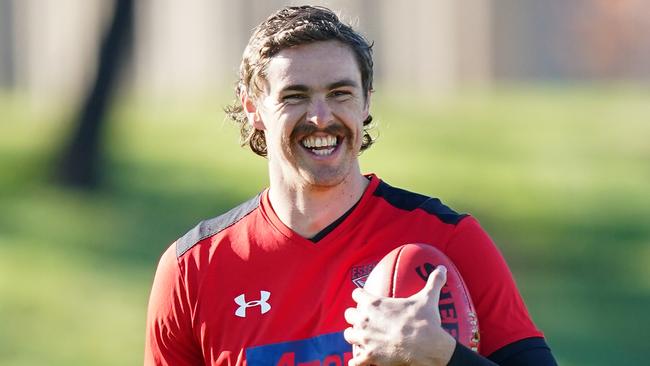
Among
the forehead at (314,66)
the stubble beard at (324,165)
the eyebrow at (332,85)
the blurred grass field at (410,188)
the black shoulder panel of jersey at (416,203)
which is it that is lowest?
the blurred grass field at (410,188)

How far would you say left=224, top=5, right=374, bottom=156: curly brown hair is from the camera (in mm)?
4176

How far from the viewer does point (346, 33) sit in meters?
4.21

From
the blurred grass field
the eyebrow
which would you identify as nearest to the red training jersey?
the eyebrow

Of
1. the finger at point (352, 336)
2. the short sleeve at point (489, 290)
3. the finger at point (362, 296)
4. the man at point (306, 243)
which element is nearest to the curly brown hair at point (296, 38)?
the man at point (306, 243)

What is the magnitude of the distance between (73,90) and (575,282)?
256 inches

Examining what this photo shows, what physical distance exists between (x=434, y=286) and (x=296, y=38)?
95 centimetres

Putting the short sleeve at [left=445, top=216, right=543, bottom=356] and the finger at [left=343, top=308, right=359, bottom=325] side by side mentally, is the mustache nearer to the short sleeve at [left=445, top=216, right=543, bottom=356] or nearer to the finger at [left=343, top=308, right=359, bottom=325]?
the short sleeve at [left=445, top=216, right=543, bottom=356]

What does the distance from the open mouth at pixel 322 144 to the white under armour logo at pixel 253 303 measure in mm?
448

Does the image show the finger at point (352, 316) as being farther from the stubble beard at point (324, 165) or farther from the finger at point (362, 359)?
the stubble beard at point (324, 165)

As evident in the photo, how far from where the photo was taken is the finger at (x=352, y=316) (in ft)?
12.0

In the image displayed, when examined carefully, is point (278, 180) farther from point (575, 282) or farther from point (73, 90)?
point (73, 90)

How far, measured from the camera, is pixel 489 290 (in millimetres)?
3924

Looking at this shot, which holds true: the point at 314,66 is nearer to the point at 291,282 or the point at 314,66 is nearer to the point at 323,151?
the point at 323,151

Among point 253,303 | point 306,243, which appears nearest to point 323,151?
point 306,243
